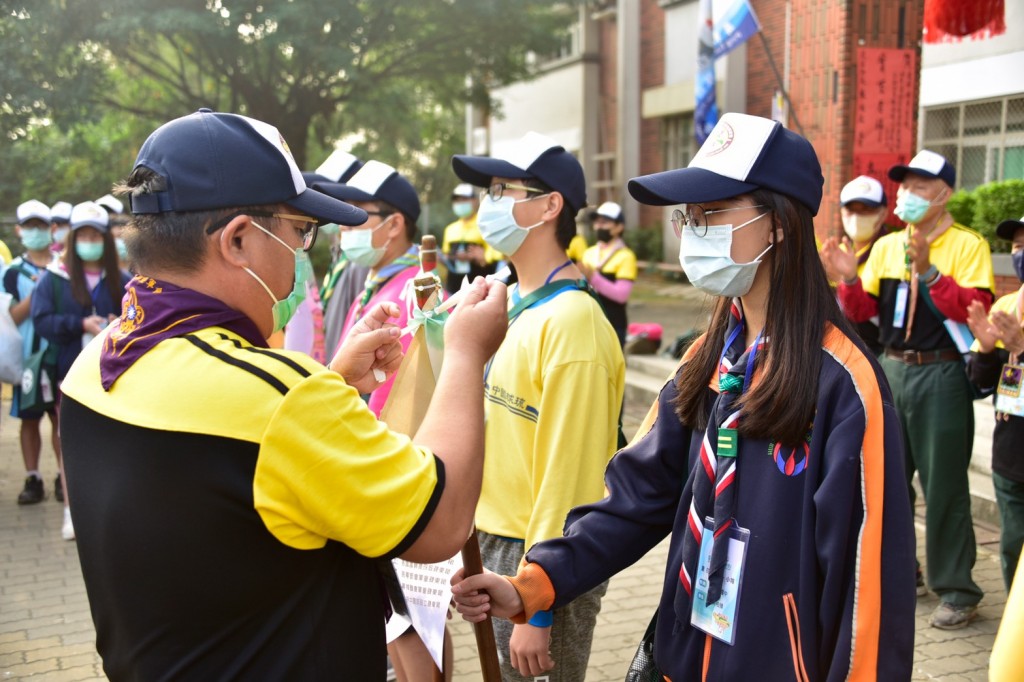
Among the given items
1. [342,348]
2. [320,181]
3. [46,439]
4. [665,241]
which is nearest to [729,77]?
[665,241]

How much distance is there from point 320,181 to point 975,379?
3464 millimetres

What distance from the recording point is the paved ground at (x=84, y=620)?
4785 mm

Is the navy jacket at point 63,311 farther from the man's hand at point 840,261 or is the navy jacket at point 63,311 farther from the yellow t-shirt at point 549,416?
the man's hand at point 840,261

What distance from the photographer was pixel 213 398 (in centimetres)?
170

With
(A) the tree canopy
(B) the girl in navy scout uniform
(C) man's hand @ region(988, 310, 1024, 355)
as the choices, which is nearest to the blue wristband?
(B) the girl in navy scout uniform

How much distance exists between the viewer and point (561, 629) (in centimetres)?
309

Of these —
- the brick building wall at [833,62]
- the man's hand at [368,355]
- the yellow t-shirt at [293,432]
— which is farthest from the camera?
the brick building wall at [833,62]

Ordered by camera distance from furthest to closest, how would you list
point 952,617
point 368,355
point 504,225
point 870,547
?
point 952,617 → point 504,225 → point 368,355 → point 870,547

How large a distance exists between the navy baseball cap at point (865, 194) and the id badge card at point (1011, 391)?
1698mm

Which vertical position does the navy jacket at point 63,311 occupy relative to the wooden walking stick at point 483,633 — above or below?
above

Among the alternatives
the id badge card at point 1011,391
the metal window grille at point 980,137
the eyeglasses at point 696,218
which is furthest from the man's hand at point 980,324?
the metal window grille at point 980,137

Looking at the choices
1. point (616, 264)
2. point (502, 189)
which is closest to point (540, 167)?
point (502, 189)

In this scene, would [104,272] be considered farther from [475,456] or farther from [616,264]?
[475,456]

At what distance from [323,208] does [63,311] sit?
583 cm
